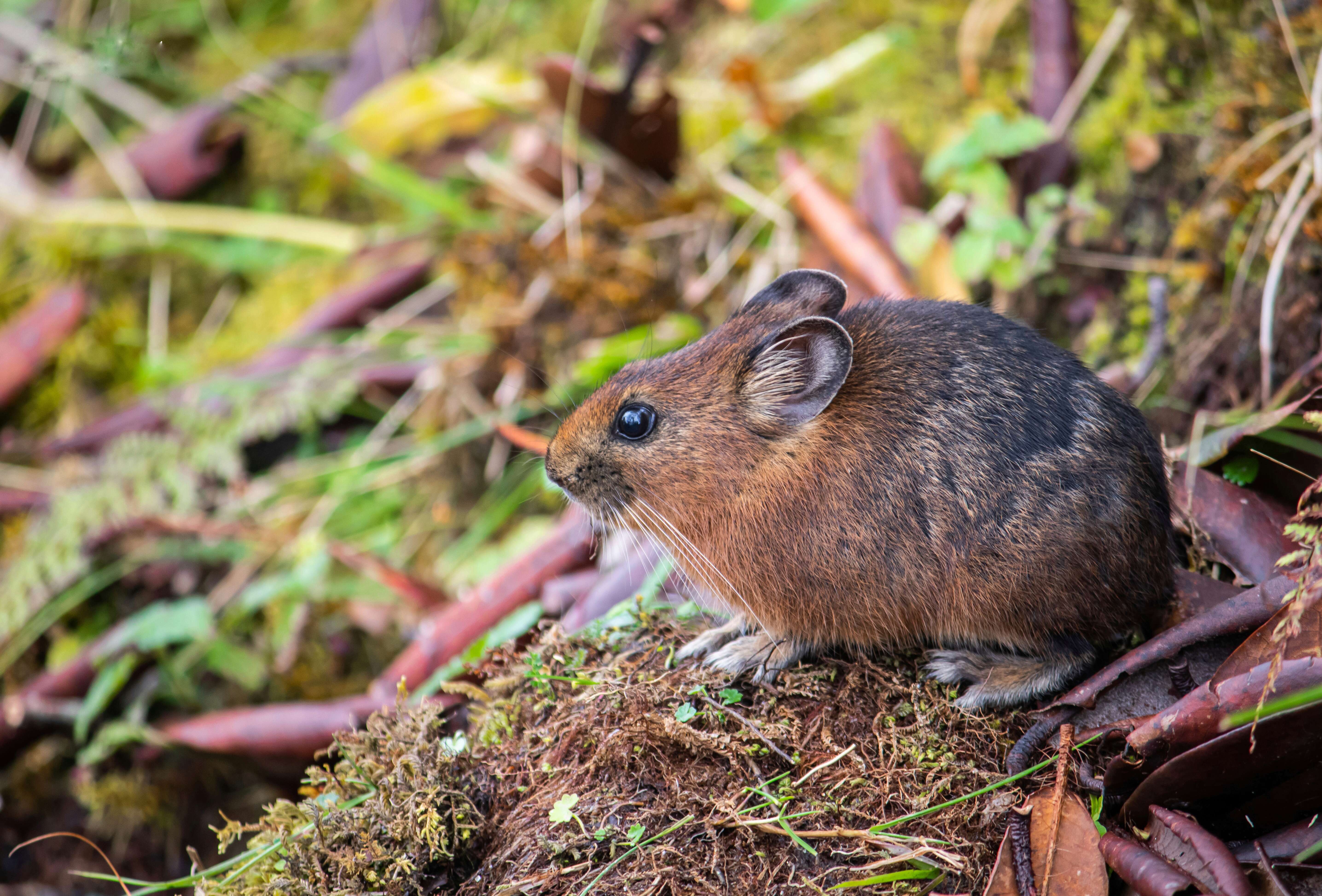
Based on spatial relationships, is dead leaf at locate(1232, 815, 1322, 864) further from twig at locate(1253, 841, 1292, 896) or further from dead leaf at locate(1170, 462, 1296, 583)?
dead leaf at locate(1170, 462, 1296, 583)

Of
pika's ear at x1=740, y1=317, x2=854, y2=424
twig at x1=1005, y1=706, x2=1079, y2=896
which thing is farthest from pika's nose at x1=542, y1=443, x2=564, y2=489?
twig at x1=1005, y1=706, x2=1079, y2=896

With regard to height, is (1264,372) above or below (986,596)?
above

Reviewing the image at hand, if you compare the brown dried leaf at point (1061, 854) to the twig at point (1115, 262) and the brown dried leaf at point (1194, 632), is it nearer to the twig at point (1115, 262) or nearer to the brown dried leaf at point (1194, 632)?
the brown dried leaf at point (1194, 632)

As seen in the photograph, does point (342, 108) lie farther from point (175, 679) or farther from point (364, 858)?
point (364, 858)

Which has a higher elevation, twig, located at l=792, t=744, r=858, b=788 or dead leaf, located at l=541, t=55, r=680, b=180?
dead leaf, located at l=541, t=55, r=680, b=180

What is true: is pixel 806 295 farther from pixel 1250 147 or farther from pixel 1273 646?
pixel 1250 147

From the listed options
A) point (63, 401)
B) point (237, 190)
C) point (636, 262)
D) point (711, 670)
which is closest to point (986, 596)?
point (711, 670)

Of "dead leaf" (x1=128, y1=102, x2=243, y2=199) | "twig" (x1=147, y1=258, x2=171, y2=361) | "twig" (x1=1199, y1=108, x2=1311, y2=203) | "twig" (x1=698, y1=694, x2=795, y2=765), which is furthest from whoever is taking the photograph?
"dead leaf" (x1=128, y1=102, x2=243, y2=199)
